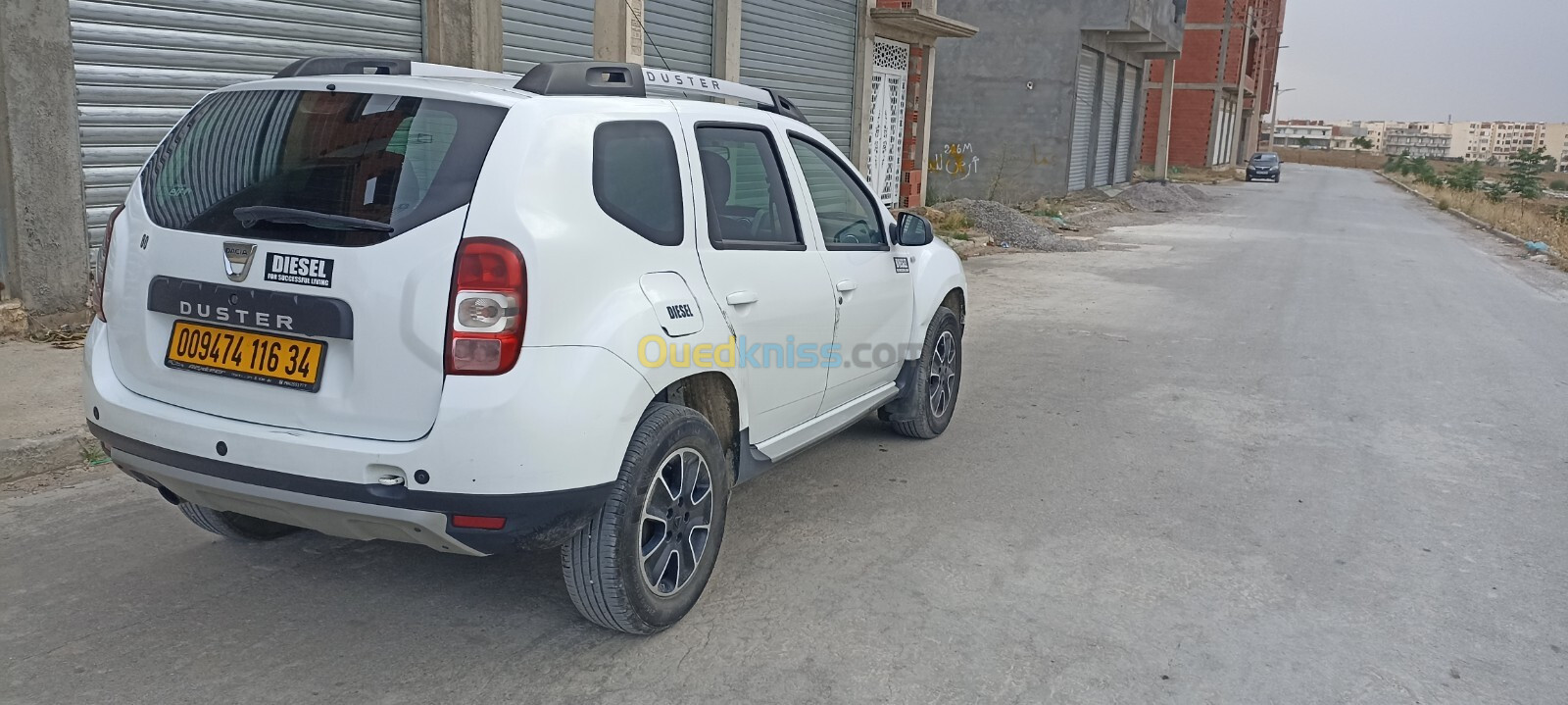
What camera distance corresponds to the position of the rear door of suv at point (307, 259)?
10.4ft

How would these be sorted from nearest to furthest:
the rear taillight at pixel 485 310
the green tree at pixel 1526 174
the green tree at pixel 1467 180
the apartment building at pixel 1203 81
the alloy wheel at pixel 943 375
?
the rear taillight at pixel 485 310, the alloy wheel at pixel 943 375, the green tree at pixel 1526 174, the green tree at pixel 1467 180, the apartment building at pixel 1203 81

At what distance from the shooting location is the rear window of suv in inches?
128

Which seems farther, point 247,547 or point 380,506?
point 247,547

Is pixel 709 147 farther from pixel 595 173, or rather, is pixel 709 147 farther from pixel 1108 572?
pixel 1108 572

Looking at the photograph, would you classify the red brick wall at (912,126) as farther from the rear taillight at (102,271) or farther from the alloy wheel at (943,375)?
the rear taillight at (102,271)

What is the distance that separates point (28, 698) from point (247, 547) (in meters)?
1.19

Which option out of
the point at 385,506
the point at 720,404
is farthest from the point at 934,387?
the point at 385,506

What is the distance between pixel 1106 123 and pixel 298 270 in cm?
3603

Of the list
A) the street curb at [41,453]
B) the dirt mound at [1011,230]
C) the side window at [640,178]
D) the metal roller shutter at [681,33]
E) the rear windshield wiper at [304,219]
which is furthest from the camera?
the dirt mound at [1011,230]

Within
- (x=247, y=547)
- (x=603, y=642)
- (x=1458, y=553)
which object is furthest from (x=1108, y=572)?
(x=247, y=547)

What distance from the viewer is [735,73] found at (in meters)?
15.2

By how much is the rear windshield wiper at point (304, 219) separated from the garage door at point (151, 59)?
5.28 metres

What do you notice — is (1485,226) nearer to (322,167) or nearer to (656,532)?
(656,532)

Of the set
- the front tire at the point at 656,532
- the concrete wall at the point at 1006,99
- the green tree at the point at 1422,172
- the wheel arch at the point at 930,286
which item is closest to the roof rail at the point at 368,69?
the front tire at the point at 656,532
